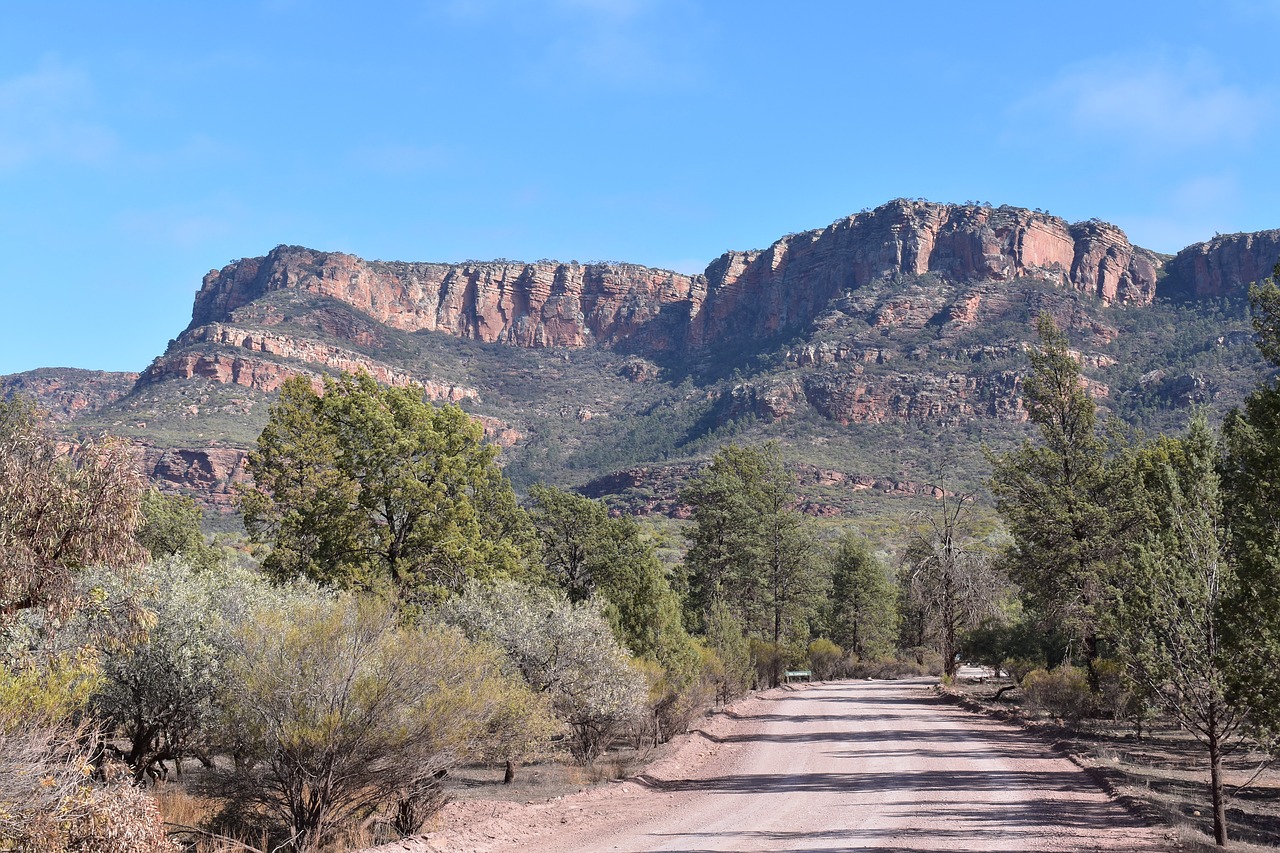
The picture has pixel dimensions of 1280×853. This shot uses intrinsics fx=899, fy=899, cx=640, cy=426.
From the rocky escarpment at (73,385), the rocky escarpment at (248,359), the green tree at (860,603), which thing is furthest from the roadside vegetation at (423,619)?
the rocky escarpment at (73,385)

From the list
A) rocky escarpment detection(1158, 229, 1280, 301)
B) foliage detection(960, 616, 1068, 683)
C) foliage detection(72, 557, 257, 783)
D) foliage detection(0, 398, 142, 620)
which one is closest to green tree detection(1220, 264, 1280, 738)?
foliage detection(960, 616, 1068, 683)

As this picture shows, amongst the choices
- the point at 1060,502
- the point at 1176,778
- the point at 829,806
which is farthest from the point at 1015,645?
the point at 829,806

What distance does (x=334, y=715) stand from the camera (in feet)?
40.7

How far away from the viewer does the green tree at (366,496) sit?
24844 millimetres

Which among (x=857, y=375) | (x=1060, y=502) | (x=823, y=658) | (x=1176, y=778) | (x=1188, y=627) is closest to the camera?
(x=1188, y=627)

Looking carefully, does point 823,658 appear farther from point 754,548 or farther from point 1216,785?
point 1216,785

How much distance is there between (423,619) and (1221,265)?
668 feet

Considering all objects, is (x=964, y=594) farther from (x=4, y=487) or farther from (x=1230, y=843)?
(x=4, y=487)

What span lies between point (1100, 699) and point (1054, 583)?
12.5ft

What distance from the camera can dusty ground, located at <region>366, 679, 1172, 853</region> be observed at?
12750 mm

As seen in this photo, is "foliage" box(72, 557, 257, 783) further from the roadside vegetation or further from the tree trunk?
the tree trunk

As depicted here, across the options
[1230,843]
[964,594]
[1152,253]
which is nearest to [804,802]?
[1230,843]

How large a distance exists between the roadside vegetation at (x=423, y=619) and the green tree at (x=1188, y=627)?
0.17 feet

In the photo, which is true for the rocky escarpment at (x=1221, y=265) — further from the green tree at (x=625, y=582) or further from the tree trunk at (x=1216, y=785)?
the tree trunk at (x=1216, y=785)
